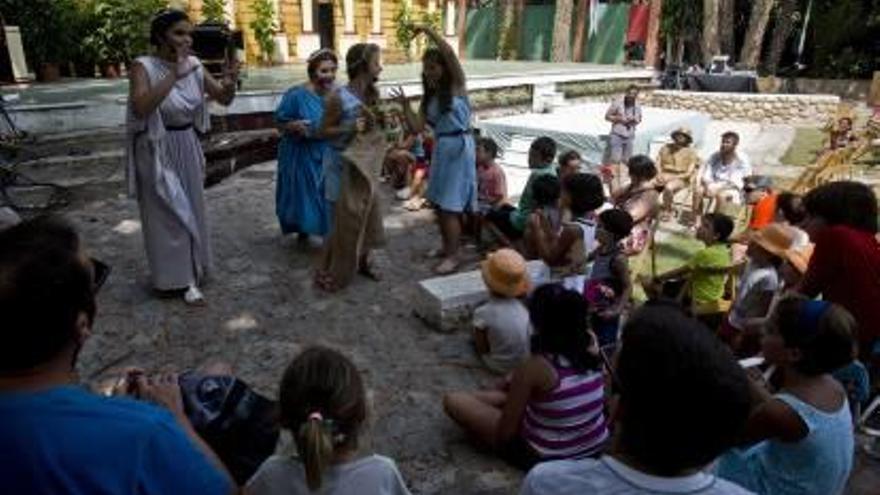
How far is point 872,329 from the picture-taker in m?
3.01

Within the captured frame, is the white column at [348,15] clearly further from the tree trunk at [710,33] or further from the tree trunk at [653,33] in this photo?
the tree trunk at [710,33]

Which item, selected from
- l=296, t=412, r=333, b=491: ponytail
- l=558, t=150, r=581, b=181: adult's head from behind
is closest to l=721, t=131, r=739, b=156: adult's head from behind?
l=558, t=150, r=581, b=181: adult's head from behind

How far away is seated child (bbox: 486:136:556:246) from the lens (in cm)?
523

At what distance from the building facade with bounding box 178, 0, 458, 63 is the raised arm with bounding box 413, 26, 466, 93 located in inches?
579

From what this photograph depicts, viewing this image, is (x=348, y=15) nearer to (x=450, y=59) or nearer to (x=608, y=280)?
(x=450, y=59)

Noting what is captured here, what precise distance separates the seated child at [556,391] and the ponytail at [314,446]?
113 centimetres

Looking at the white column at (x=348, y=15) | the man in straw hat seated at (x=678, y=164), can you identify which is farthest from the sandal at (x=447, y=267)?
the white column at (x=348, y=15)

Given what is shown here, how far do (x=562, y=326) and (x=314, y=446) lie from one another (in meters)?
1.23

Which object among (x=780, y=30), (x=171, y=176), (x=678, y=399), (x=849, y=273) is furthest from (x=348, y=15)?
(x=678, y=399)

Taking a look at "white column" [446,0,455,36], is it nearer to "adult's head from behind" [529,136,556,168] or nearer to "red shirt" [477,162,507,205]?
"red shirt" [477,162,507,205]

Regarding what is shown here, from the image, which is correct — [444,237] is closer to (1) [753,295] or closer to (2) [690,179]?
(1) [753,295]

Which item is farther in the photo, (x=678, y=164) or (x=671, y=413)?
(x=678, y=164)

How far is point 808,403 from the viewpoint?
2.07 meters

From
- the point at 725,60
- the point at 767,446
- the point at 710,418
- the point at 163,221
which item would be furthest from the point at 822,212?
the point at 725,60
